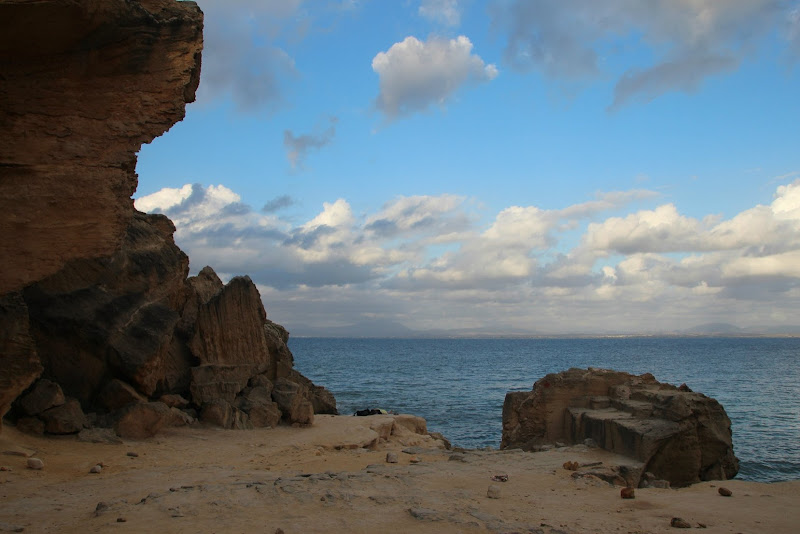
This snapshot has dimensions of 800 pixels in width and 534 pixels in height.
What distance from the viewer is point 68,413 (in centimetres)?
1354

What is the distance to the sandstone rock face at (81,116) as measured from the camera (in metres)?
6.35

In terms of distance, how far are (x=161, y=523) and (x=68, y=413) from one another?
7836 millimetres

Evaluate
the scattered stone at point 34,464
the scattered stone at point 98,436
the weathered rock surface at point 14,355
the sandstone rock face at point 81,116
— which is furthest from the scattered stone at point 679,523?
the scattered stone at point 98,436

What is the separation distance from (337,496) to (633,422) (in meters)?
6.89

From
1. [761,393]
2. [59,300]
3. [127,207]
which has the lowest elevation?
[761,393]

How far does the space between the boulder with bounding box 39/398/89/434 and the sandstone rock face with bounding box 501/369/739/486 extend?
33.9 ft

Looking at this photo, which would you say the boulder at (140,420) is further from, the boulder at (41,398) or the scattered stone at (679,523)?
the scattered stone at (679,523)

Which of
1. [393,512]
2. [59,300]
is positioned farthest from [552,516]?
[59,300]

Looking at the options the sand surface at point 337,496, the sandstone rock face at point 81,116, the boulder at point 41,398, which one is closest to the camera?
the sandstone rock face at point 81,116

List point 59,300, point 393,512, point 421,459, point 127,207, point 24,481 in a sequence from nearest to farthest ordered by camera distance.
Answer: point 127,207, point 393,512, point 24,481, point 421,459, point 59,300

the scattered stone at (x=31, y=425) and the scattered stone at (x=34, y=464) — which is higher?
the scattered stone at (x=31, y=425)

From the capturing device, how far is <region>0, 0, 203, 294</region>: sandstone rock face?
20.8ft

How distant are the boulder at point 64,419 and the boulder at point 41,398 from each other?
0.12 metres

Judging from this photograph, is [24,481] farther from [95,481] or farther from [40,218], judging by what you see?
[40,218]
